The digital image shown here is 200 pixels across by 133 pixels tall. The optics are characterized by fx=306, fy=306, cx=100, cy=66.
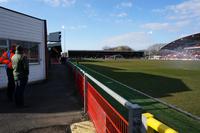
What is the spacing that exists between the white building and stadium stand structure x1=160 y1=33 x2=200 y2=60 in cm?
9092

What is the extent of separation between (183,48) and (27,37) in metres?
111

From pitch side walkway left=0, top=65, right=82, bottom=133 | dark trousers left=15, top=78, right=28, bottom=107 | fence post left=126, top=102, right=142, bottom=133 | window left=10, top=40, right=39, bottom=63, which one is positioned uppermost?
window left=10, top=40, right=39, bottom=63

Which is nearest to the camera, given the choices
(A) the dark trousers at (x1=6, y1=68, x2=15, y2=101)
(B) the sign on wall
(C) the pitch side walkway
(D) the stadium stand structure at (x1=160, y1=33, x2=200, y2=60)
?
(C) the pitch side walkway

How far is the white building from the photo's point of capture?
14.2 m

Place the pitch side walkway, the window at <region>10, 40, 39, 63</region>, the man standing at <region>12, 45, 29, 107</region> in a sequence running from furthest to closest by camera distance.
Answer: the window at <region>10, 40, 39, 63</region>, the man standing at <region>12, 45, 29, 107</region>, the pitch side walkway

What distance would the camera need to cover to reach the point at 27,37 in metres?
16.4

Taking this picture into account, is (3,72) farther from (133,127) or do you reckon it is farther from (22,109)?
(133,127)

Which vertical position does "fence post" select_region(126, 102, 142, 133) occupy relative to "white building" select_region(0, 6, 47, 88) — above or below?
below

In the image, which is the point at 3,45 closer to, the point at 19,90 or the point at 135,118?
the point at 19,90

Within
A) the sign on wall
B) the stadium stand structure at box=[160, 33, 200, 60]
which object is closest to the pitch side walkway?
the sign on wall

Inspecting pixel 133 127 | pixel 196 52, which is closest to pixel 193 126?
pixel 133 127

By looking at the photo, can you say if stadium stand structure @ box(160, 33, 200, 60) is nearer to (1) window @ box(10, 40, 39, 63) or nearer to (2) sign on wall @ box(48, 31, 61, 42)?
(2) sign on wall @ box(48, 31, 61, 42)

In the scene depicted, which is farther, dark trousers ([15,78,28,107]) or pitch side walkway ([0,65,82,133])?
dark trousers ([15,78,28,107])

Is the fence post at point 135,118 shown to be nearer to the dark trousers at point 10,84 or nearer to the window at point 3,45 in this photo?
the dark trousers at point 10,84
